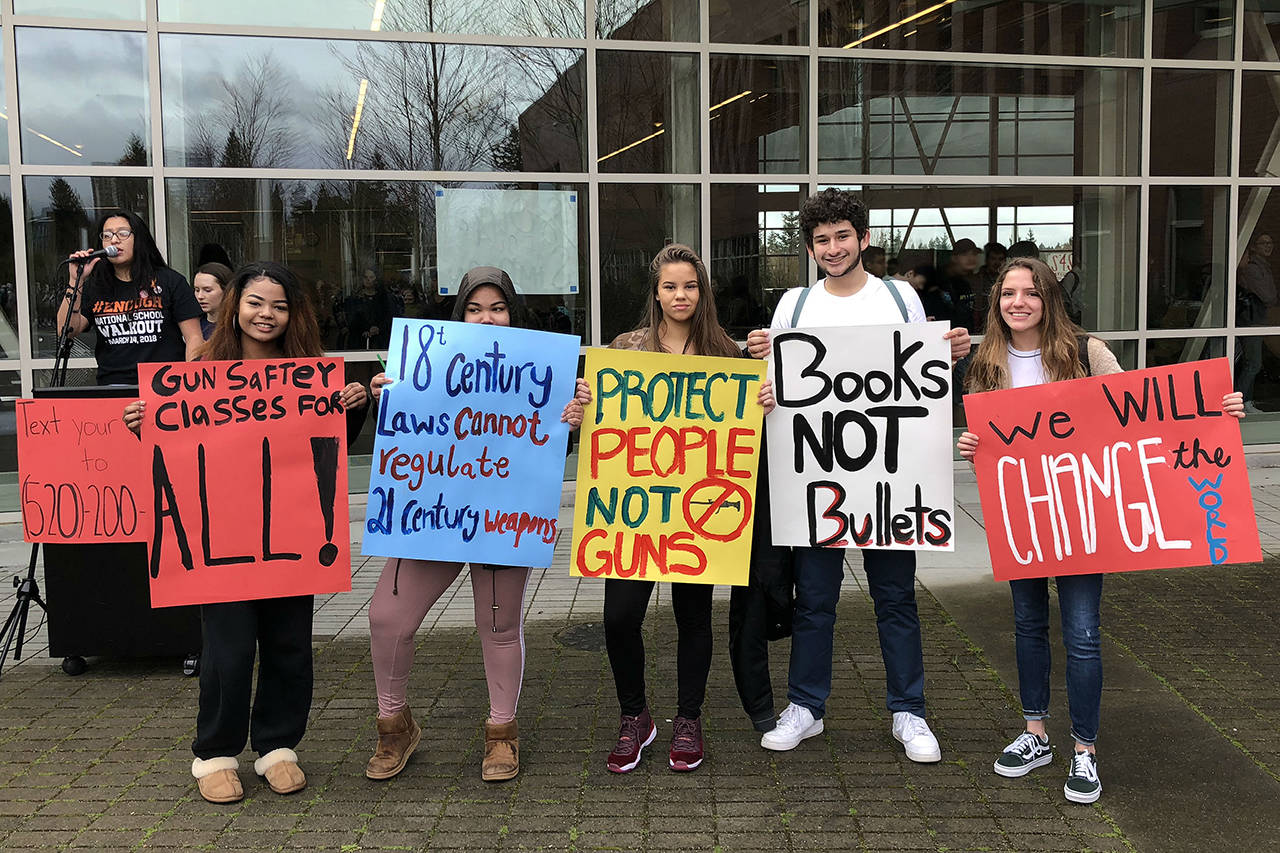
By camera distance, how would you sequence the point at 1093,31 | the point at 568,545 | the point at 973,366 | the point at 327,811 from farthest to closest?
the point at 1093,31 → the point at 568,545 → the point at 973,366 → the point at 327,811

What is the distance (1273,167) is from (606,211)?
22.0ft

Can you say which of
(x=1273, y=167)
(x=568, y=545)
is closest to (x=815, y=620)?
(x=568, y=545)

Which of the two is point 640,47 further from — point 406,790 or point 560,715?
point 406,790

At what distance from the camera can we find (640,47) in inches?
371

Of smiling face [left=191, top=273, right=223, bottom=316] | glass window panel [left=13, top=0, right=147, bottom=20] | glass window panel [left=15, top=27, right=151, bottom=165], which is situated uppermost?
glass window panel [left=13, top=0, right=147, bottom=20]

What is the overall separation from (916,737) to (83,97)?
25.5 ft

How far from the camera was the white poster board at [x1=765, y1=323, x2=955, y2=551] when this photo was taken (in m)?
4.20

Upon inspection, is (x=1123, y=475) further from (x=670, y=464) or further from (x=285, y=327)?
(x=285, y=327)

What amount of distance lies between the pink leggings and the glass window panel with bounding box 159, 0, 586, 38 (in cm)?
636

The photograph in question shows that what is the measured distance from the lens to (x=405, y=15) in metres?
9.10

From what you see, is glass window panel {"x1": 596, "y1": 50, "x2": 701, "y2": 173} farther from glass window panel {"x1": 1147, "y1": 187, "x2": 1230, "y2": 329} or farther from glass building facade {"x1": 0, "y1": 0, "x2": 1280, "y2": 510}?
glass window panel {"x1": 1147, "y1": 187, "x2": 1230, "y2": 329}

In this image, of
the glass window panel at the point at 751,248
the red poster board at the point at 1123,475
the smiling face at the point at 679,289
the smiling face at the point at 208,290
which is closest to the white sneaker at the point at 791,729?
the red poster board at the point at 1123,475

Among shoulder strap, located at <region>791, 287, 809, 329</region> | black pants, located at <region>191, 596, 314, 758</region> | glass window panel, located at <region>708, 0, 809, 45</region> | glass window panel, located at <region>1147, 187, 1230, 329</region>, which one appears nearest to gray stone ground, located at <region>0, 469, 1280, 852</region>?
black pants, located at <region>191, 596, 314, 758</region>

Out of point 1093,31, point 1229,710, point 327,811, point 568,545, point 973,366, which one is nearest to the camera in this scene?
point 327,811
